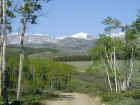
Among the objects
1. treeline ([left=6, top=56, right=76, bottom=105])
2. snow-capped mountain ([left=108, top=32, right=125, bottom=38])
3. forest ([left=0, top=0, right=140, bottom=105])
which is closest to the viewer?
forest ([left=0, top=0, right=140, bottom=105])

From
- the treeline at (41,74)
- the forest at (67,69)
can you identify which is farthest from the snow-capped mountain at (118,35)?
the treeline at (41,74)

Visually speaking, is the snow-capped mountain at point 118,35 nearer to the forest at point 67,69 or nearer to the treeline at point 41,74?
the forest at point 67,69

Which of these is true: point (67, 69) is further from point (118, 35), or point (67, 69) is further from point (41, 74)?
point (118, 35)

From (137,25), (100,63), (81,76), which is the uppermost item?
(137,25)

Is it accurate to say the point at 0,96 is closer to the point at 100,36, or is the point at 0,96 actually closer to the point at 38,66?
the point at 100,36

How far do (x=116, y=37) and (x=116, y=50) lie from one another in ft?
9.83

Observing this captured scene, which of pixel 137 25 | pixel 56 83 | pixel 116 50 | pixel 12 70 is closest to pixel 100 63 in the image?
pixel 116 50

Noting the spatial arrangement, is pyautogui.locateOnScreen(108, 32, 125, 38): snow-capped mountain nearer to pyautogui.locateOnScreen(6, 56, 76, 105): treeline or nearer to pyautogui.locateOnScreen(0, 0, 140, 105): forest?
pyautogui.locateOnScreen(0, 0, 140, 105): forest

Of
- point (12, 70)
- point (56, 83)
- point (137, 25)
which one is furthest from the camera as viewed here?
point (56, 83)

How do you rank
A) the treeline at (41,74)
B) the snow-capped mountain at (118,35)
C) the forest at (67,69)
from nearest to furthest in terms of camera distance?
the forest at (67,69)
the snow-capped mountain at (118,35)
the treeline at (41,74)

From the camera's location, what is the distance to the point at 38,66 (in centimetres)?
6103

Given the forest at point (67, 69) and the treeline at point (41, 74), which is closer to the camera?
the forest at point (67, 69)

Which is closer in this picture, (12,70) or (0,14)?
(0,14)

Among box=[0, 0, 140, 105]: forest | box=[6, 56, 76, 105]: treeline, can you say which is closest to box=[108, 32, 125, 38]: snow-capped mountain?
box=[0, 0, 140, 105]: forest
